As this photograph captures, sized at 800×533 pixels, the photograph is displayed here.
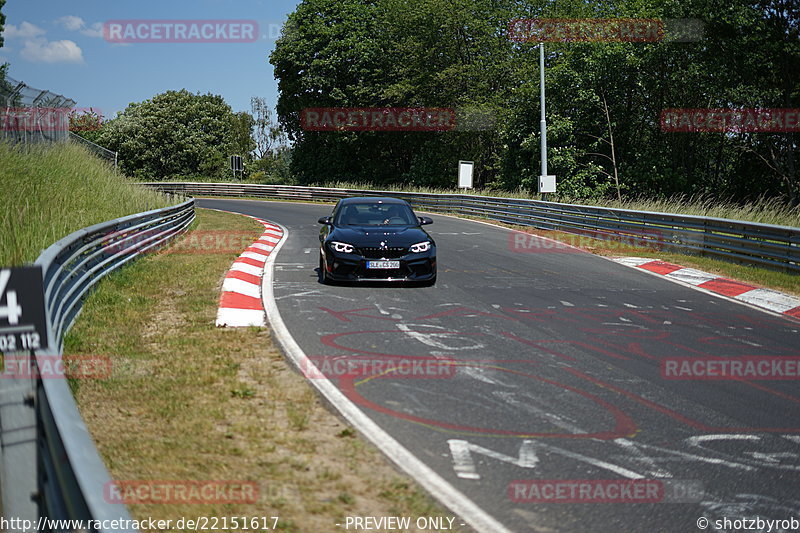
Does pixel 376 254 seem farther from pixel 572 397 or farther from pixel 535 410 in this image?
pixel 535 410

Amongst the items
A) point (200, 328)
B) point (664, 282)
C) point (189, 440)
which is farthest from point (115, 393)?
point (664, 282)

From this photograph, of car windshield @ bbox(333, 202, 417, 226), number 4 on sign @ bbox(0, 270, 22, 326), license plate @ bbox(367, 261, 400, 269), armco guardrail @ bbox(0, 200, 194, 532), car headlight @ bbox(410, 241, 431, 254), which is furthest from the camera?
car windshield @ bbox(333, 202, 417, 226)

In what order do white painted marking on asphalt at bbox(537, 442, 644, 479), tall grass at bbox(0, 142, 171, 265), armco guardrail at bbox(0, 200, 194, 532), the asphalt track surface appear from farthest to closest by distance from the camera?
tall grass at bbox(0, 142, 171, 265)
white painted marking on asphalt at bbox(537, 442, 644, 479)
the asphalt track surface
armco guardrail at bbox(0, 200, 194, 532)

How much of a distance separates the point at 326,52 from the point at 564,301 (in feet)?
172

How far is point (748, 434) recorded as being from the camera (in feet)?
18.5

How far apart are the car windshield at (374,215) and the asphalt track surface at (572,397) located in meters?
1.49

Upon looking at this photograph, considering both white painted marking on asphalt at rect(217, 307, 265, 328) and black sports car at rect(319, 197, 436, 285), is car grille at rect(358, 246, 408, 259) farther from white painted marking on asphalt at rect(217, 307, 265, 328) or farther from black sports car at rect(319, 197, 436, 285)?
white painted marking on asphalt at rect(217, 307, 265, 328)

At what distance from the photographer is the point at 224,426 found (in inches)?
213

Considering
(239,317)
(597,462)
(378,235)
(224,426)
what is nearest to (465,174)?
(378,235)

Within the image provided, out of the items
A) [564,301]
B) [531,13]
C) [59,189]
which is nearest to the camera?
[564,301]

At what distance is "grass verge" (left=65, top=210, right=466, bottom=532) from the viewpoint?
4195 millimetres

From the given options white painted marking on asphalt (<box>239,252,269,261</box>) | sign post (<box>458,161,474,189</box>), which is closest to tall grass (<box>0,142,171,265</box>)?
white painted marking on asphalt (<box>239,252,269,261</box>)

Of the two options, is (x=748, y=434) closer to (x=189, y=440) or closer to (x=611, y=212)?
(x=189, y=440)

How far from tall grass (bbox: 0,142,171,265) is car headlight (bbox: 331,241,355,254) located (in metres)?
4.10
